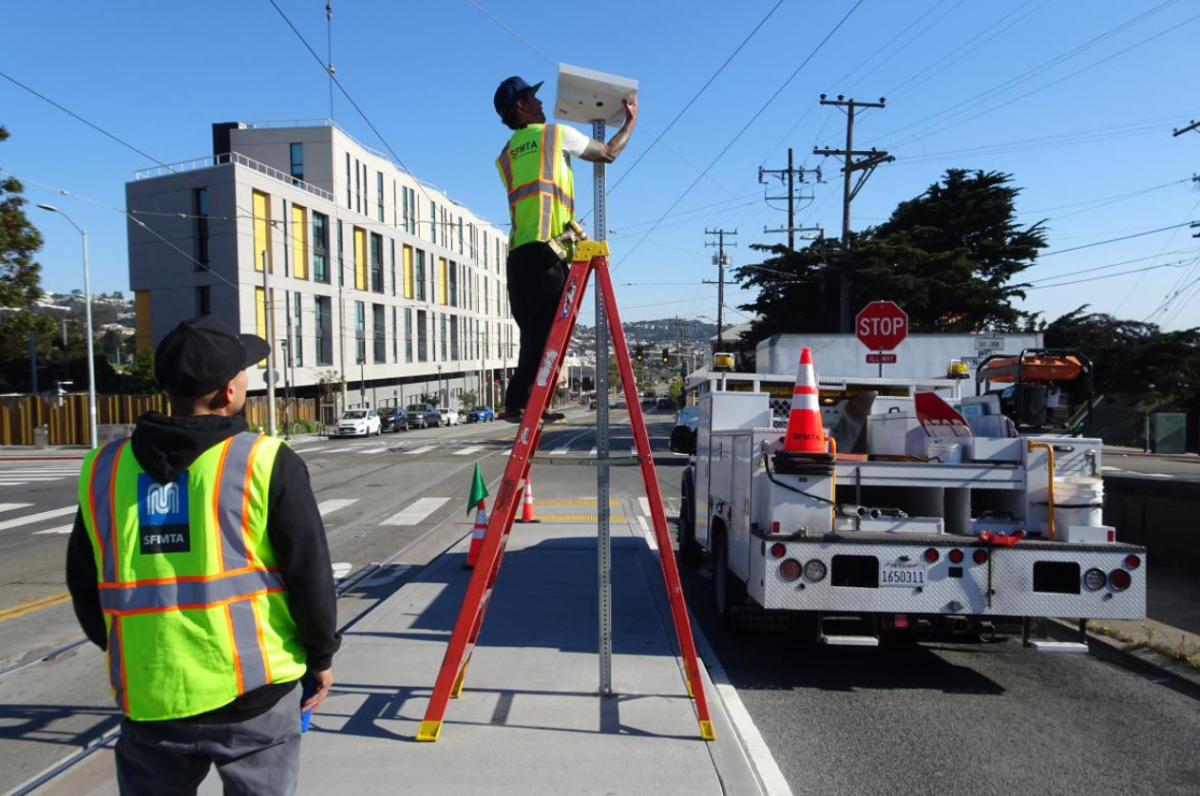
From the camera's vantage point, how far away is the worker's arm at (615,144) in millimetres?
4680

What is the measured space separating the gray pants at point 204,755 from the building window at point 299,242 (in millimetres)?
55232

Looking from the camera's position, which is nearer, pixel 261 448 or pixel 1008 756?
pixel 261 448

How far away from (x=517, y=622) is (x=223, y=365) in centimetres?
488

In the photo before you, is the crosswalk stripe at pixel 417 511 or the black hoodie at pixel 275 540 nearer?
the black hoodie at pixel 275 540

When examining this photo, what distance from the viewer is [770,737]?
5148mm

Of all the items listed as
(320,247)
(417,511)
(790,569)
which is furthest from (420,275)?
(790,569)

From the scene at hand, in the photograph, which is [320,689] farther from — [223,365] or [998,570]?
[998,570]

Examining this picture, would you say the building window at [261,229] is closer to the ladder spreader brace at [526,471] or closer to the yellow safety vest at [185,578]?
the ladder spreader brace at [526,471]

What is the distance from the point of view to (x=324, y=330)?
5916 cm

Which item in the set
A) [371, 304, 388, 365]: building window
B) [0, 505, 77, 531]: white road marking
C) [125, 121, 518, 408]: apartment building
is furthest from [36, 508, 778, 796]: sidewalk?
[371, 304, 388, 365]: building window

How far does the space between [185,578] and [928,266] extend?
120ft

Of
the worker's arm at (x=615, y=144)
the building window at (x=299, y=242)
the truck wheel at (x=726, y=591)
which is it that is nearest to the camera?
the worker's arm at (x=615, y=144)

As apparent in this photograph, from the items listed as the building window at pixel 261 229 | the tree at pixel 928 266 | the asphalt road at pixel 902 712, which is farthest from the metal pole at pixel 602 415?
the building window at pixel 261 229

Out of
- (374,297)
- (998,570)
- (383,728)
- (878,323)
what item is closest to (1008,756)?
(998,570)
